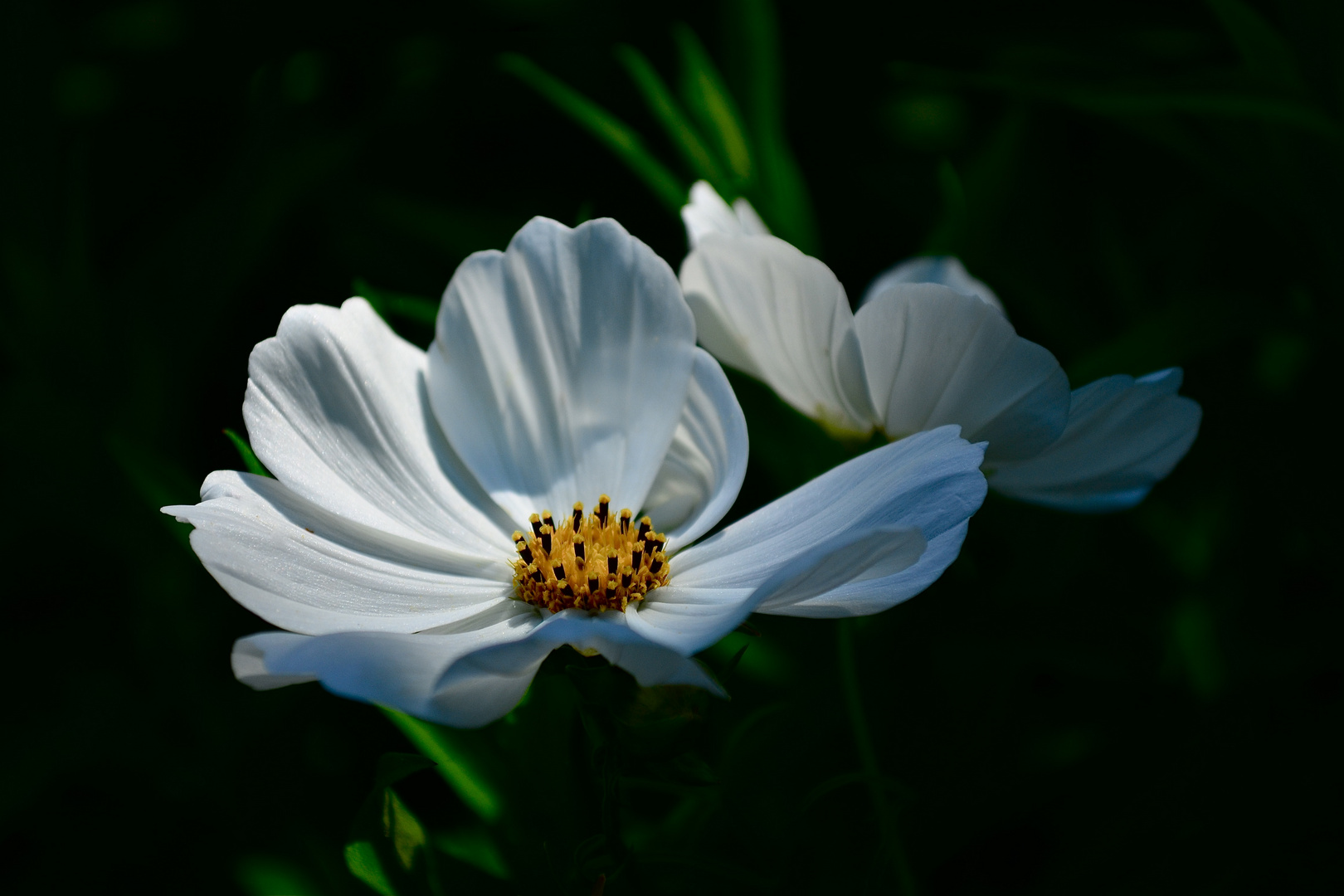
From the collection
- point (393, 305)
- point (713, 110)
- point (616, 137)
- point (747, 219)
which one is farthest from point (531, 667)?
point (713, 110)

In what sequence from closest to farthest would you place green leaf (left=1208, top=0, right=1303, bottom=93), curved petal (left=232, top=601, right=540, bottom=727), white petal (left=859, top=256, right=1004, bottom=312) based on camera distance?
curved petal (left=232, top=601, right=540, bottom=727) → green leaf (left=1208, top=0, right=1303, bottom=93) → white petal (left=859, top=256, right=1004, bottom=312)

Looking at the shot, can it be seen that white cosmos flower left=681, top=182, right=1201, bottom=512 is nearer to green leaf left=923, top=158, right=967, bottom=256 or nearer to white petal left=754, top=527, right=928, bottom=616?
white petal left=754, top=527, right=928, bottom=616

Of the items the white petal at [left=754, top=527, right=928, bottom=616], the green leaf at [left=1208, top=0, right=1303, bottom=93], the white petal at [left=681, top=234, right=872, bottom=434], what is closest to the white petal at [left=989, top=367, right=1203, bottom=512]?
the white petal at [left=681, top=234, right=872, bottom=434]

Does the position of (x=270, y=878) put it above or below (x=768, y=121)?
below

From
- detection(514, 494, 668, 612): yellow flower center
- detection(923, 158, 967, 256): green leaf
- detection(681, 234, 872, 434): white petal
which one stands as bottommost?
detection(514, 494, 668, 612): yellow flower center

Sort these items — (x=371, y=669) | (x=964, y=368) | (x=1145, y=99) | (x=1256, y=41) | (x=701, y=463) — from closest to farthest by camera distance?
(x=371, y=669) → (x=964, y=368) → (x=701, y=463) → (x=1145, y=99) → (x=1256, y=41)

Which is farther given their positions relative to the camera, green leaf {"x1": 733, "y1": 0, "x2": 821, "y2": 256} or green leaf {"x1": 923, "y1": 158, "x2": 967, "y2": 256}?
green leaf {"x1": 733, "y1": 0, "x2": 821, "y2": 256}

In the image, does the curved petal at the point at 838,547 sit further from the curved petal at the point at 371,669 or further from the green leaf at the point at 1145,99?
the green leaf at the point at 1145,99

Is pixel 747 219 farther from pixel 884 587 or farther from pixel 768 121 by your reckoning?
pixel 884 587
